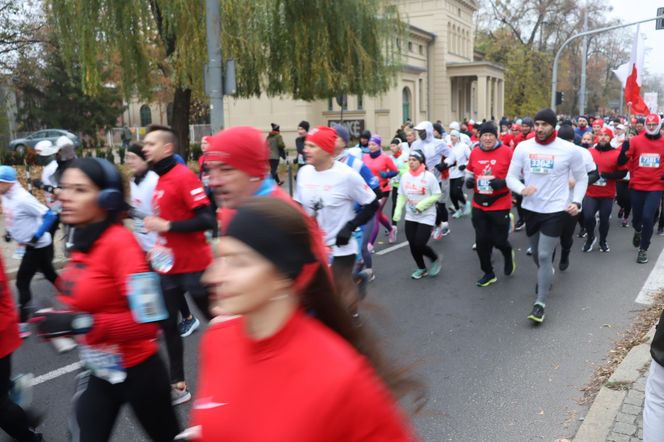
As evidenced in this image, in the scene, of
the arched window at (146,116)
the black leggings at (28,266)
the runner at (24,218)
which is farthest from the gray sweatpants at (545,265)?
the arched window at (146,116)

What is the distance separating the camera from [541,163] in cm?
588

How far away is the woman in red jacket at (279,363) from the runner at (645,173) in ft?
25.1

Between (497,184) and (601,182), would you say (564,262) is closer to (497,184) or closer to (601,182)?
(601,182)

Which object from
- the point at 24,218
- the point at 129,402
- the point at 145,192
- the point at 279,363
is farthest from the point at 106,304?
the point at 24,218

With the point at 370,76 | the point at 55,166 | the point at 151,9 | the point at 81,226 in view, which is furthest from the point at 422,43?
the point at 81,226

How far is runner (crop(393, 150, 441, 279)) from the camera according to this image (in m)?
7.14

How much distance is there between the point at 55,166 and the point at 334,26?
10.7m

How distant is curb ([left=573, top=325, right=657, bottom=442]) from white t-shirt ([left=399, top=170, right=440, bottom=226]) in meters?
2.95

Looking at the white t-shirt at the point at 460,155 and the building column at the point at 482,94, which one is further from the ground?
the building column at the point at 482,94

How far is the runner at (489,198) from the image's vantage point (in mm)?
6816

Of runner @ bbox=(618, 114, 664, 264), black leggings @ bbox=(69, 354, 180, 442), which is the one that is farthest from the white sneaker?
runner @ bbox=(618, 114, 664, 264)

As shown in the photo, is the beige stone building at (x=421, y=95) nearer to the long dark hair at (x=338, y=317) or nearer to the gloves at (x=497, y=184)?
the gloves at (x=497, y=184)

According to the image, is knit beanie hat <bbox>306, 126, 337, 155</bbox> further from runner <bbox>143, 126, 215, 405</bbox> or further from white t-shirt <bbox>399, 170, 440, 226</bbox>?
white t-shirt <bbox>399, 170, 440, 226</bbox>

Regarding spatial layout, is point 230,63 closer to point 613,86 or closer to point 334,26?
point 334,26
